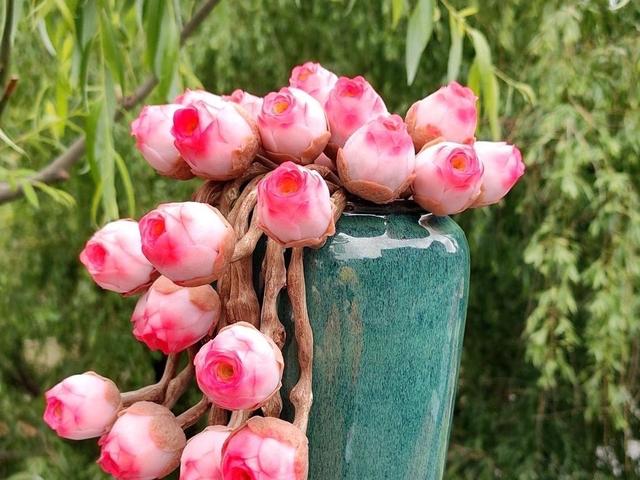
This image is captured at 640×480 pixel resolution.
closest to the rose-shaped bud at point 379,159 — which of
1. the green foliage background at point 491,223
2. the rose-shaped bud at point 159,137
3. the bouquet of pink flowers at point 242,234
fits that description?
the bouquet of pink flowers at point 242,234

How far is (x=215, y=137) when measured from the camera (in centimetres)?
47

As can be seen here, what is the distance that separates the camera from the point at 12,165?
1646 mm

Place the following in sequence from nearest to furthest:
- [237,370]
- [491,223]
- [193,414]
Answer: [237,370] < [193,414] < [491,223]

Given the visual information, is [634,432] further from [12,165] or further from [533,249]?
[12,165]

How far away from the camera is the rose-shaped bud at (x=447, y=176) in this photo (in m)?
0.48

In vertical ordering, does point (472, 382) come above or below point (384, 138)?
below

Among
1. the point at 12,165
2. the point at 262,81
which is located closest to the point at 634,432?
the point at 262,81

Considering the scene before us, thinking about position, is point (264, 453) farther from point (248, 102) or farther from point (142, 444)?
point (248, 102)

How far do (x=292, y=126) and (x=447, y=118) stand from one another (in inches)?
4.3

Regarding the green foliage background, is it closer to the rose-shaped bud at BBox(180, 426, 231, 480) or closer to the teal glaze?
the teal glaze

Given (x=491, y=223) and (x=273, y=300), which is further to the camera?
(x=491, y=223)

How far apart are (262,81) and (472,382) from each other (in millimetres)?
848

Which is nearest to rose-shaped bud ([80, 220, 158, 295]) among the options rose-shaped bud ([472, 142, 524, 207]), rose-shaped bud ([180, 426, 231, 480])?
rose-shaped bud ([180, 426, 231, 480])

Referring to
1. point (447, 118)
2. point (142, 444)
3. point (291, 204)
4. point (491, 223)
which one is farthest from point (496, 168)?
point (491, 223)
